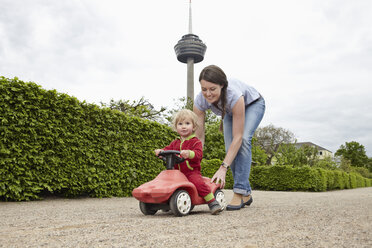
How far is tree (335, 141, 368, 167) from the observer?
166ft

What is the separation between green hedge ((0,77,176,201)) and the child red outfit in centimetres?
303

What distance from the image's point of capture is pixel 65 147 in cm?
571

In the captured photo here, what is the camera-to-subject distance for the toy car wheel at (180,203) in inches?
117

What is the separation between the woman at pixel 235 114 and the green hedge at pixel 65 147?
3.08 metres

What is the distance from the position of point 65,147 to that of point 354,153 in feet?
181

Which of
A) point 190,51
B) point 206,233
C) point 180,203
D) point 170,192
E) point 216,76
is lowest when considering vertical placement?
point 206,233

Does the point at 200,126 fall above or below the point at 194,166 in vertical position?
above

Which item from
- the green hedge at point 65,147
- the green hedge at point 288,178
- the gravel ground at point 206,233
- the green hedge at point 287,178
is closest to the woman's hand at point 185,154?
the gravel ground at point 206,233

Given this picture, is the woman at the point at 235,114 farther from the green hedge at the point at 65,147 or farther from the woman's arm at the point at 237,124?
the green hedge at the point at 65,147

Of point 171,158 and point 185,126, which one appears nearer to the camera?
point 171,158

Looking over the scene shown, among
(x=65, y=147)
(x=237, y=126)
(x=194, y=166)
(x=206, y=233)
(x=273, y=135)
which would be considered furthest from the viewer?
(x=273, y=135)

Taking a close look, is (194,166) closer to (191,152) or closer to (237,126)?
(191,152)

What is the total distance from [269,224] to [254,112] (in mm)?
1630

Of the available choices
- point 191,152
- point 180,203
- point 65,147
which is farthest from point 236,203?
point 65,147
